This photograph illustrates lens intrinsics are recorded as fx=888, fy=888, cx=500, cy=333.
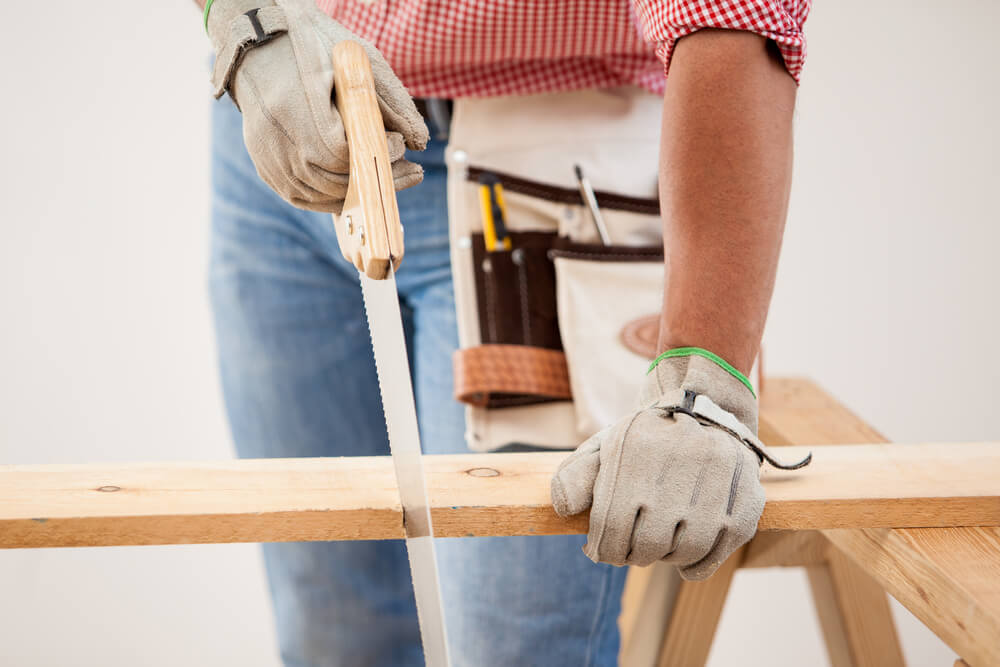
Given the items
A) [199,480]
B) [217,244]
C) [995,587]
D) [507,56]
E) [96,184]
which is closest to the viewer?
[995,587]

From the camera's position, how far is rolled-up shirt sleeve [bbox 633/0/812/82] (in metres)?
0.58

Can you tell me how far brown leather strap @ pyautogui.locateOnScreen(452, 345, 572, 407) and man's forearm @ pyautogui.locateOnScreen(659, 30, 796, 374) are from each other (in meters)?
0.27

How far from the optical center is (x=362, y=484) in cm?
68

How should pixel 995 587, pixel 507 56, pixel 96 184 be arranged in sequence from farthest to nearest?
A: pixel 96 184, pixel 507 56, pixel 995 587

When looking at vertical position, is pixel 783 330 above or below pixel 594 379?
below

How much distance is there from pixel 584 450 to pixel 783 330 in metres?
1.35

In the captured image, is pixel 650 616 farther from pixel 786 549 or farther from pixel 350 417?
pixel 350 417

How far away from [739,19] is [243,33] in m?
0.35

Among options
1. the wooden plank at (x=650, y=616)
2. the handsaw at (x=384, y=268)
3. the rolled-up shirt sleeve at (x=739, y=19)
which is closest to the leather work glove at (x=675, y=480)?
the handsaw at (x=384, y=268)

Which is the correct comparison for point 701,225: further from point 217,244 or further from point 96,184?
point 96,184

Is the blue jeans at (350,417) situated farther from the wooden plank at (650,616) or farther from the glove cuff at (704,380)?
the glove cuff at (704,380)

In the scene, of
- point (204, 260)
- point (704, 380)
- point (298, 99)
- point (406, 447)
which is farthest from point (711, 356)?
point (204, 260)

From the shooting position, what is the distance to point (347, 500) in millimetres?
653

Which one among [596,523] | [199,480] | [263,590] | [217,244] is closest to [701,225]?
[596,523]
